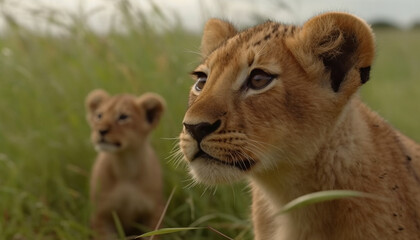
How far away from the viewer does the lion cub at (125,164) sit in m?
6.21

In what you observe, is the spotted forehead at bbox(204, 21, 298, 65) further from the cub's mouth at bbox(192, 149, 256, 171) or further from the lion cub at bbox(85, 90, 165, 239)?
the lion cub at bbox(85, 90, 165, 239)

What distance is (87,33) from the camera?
7.41 meters

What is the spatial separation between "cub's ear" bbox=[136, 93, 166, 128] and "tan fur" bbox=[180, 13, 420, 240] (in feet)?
9.63

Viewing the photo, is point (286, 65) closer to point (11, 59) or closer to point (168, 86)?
point (168, 86)

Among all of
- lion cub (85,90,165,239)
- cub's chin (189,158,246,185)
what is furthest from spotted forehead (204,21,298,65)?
lion cub (85,90,165,239)

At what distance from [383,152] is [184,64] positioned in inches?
159

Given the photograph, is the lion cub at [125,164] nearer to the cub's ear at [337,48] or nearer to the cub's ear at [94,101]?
the cub's ear at [94,101]

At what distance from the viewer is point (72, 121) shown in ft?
23.4

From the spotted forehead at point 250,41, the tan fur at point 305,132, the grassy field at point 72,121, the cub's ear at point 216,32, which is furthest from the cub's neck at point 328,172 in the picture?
the grassy field at point 72,121

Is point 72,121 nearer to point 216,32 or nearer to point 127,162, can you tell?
point 127,162

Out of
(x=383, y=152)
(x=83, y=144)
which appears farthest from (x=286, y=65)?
(x=83, y=144)

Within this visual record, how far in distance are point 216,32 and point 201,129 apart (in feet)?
4.05

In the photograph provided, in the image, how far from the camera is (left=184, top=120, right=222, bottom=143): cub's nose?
120 inches

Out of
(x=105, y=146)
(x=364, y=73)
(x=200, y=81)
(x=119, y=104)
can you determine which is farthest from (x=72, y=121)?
(x=364, y=73)
